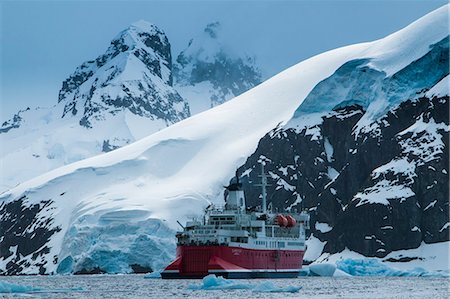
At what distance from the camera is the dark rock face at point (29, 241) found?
182m

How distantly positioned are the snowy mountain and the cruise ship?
34648 mm

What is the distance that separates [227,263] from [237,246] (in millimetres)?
2533

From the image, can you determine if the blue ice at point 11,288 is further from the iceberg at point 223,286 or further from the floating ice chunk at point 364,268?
the floating ice chunk at point 364,268

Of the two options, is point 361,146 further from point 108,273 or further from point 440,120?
point 108,273

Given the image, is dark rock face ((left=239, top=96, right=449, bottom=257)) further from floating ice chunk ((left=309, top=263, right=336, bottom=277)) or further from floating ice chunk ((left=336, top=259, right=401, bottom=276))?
floating ice chunk ((left=309, top=263, right=336, bottom=277))

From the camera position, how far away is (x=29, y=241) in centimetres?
19062

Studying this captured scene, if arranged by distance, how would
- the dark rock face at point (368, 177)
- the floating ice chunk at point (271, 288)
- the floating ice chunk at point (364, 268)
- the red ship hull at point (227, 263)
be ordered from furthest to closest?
the dark rock face at point (368, 177), the floating ice chunk at point (364, 268), the red ship hull at point (227, 263), the floating ice chunk at point (271, 288)

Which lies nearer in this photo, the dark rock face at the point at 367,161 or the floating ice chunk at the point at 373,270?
the floating ice chunk at the point at 373,270

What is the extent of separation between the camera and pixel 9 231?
655 ft

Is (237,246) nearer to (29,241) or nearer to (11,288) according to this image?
(11,288)

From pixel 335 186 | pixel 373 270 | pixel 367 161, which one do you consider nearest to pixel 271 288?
pixel 373 270

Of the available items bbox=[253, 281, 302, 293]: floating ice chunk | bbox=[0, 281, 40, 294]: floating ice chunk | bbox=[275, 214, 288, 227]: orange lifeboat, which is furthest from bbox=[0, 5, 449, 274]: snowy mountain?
bbox=[0, 281, 40, 294]: floating ice chunk

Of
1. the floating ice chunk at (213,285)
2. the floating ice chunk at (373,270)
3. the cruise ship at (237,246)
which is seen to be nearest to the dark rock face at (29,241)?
the floating ice chunk at (373,270)

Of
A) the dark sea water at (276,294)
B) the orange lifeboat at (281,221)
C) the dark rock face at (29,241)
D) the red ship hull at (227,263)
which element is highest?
the dark rock face at (29,241)
